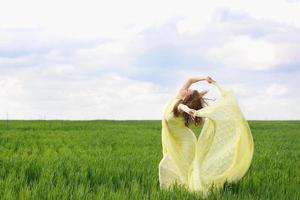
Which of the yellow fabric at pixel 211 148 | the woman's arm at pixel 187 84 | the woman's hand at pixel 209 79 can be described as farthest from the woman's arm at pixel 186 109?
the woman's hand at pixel 209 79

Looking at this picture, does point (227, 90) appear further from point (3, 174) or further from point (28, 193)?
point (3, 174)

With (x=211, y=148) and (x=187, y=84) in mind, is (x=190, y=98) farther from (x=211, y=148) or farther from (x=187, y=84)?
(x=211, y=148)

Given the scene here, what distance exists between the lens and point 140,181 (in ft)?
24.2

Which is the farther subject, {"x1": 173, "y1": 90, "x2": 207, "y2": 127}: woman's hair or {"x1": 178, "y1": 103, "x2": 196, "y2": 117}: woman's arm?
{"x1": 173, "y1": 90, "x2": 207, "y2": 127}: woman's hair

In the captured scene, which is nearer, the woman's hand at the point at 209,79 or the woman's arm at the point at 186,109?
the woman's arm at the point at 186,109

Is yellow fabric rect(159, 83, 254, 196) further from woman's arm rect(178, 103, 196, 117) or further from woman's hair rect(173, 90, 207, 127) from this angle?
woman's arm rect(178, 103, 196, 117)

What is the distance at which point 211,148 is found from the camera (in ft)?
21.6

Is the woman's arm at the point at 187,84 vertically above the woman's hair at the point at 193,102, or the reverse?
the woman's arm at the point at 187,84

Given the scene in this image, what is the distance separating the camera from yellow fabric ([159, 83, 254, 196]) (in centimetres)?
644

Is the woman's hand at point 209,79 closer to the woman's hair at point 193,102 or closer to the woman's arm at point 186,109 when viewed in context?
the woman's hair at point 193,102

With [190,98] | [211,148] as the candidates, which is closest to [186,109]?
[190,98]

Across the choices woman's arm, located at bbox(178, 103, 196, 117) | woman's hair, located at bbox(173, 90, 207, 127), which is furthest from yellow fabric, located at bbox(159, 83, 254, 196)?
woman's arm, located at bbox(178, 103, 196, 117)

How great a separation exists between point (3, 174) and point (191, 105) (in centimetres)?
323

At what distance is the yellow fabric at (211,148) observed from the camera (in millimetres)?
6438
